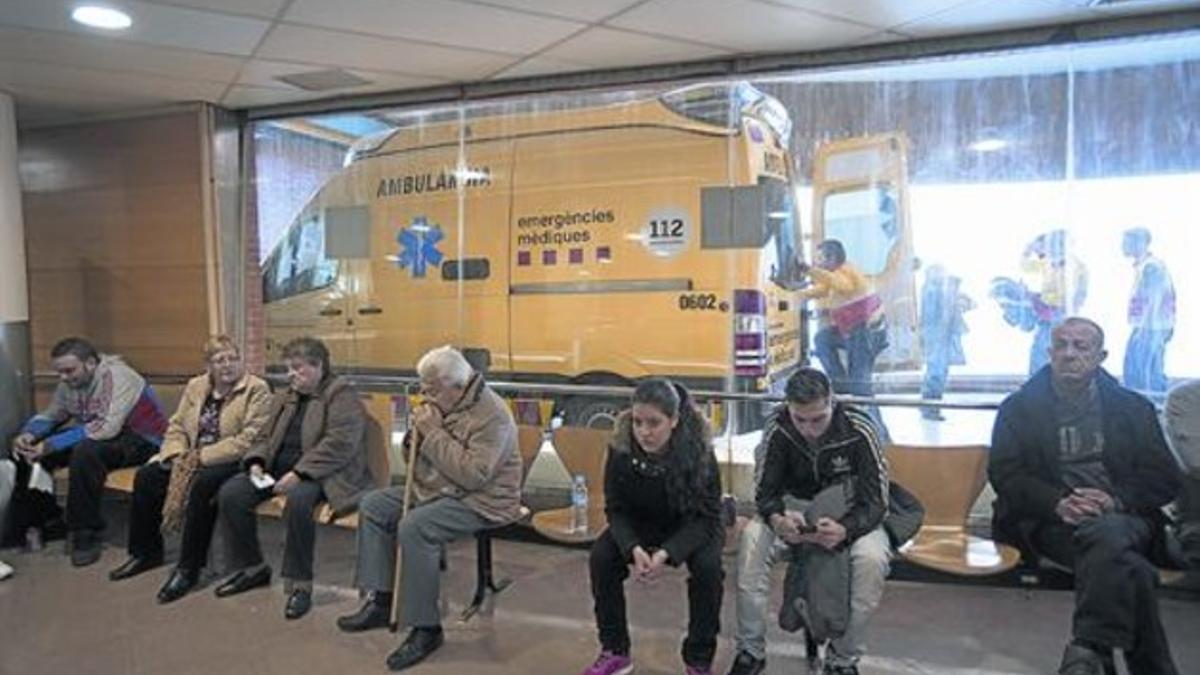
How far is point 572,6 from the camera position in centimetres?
339

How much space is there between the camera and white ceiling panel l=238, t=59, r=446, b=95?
14.1ft

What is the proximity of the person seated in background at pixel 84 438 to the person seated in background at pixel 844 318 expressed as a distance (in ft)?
11.2

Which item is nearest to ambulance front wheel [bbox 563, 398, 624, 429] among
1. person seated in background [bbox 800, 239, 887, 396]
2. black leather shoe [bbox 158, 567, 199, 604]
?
person seated in background [bbox 800, 239, 887, 396]

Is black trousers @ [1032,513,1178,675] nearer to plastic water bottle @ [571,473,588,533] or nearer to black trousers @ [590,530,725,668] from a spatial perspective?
black trousers @ [590,530,725,668]

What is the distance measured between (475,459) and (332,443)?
86 centimetres

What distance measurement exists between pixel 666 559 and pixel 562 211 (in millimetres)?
2463

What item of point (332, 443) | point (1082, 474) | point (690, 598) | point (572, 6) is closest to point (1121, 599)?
point (1082, 474)

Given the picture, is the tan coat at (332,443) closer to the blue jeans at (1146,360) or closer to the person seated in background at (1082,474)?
the person seated in background at (1082,474)

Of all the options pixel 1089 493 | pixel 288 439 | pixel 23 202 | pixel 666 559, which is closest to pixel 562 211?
pixel 288 439

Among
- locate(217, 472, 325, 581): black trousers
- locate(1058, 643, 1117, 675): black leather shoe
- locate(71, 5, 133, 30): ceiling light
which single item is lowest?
locate(1058, 643, 1117, 675): black leather shoe

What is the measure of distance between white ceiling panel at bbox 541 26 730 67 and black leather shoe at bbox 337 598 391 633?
2.42 m

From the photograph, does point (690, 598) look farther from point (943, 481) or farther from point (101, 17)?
point (101, 17)

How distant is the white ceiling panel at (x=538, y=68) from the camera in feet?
13.9

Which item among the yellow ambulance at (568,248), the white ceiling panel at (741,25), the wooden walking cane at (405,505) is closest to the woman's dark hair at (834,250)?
the yellow ambulance at (568,248)
